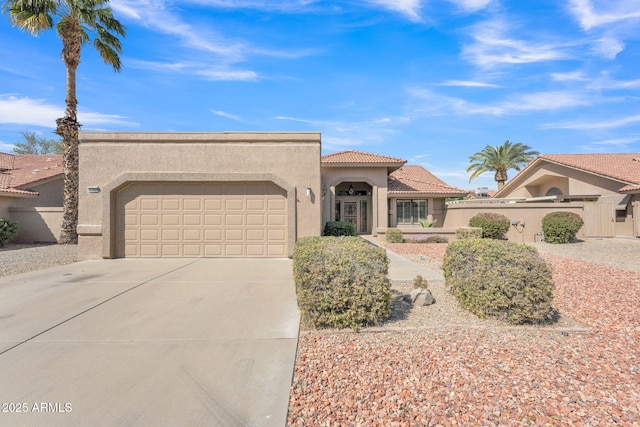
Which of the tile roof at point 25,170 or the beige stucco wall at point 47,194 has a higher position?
the tile roof at point 25,170

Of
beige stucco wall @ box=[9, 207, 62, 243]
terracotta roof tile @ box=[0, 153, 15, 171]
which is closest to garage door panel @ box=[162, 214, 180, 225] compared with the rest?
beige stucco wall @ box=[9, 207, 62, 243]

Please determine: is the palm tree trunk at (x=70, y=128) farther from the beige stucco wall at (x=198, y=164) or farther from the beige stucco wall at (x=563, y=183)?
the beige stucco wall at (x=563, y=183)

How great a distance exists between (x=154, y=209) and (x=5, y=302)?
5.09m

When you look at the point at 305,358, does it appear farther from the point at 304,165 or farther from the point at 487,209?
the point at 487,209

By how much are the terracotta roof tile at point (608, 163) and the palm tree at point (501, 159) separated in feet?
33.9

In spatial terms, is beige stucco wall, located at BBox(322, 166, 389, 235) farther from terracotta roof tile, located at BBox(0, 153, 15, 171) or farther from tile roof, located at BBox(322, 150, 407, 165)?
terracotta roof tile, located at BBox(0, 153, 15, 171)

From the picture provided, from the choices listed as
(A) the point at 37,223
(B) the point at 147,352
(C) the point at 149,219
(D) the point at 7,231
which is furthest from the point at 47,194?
(B) the point at 147,352

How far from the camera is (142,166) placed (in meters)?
10.4

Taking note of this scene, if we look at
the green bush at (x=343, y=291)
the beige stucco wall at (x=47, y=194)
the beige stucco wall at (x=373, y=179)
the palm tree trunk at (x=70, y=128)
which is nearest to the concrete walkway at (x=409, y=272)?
the green bush at (x=343, y=291)

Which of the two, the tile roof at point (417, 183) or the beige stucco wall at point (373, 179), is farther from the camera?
the tile roof at point (417, 183)

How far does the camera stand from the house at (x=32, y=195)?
16031mm

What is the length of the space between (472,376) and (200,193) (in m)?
9.54

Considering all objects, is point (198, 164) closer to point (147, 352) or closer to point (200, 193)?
point (200, 193)

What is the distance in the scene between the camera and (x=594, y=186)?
1981 cm
